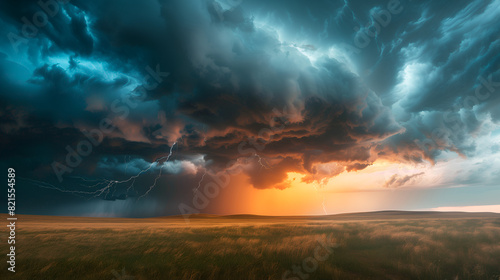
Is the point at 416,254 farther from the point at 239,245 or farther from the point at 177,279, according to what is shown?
the point at 177,279

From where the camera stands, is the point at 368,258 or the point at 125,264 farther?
the point at 368,258

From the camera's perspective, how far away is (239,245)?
47.2 feet

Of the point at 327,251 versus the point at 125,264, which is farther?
the point at 327,251

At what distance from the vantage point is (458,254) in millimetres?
11727

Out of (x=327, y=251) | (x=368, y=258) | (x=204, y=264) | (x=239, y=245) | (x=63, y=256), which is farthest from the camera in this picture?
(x=239, y=245)

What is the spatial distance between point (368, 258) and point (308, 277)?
5187 millimetres

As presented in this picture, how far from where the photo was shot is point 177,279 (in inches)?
320

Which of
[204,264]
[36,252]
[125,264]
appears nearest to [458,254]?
[204,264]

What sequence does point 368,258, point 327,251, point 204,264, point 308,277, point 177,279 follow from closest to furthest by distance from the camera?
1. point 177,279
2. point 308,277
3. point 204,264
4. point 368,258
5. point 327,251

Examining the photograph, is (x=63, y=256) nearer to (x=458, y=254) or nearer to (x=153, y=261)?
(x=153, y=261)

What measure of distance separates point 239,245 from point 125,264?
261 inches

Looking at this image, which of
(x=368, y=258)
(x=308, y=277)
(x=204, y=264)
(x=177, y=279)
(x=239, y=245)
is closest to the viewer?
(x=177, y=279)

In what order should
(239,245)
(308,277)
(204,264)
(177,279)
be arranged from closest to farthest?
(177,279) < (308,277) < (204,264) < (239,245)

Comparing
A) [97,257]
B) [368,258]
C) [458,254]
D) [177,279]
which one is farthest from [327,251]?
[97,257]
